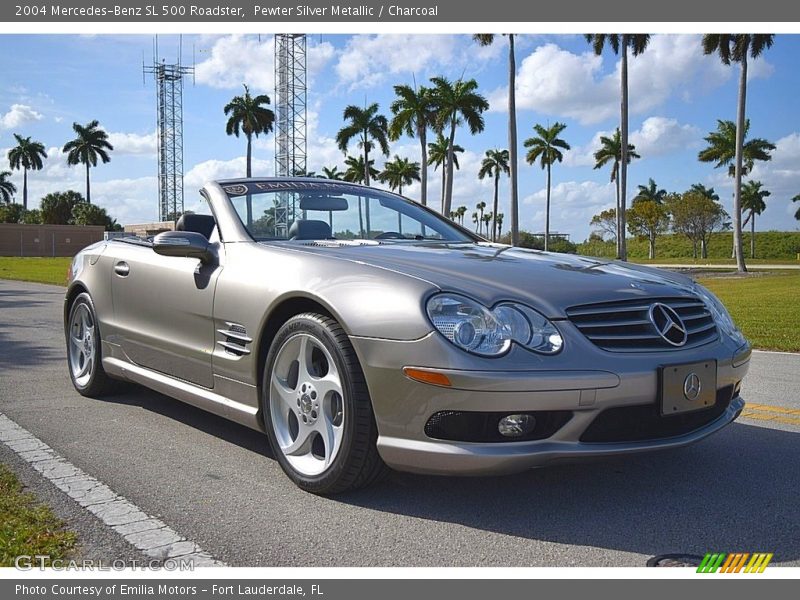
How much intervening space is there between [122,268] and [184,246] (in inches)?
43.5

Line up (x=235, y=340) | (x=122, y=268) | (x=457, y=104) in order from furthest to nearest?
(x=457, y=104), (x=122, y=268), (x=235, y=340)

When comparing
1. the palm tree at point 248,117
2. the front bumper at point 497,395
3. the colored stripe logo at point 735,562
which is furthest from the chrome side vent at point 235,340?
the palm tree at point 248,117

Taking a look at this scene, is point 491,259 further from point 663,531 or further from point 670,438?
point 663,531

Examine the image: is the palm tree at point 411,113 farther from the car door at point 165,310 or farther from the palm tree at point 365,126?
the car door at point 165,310

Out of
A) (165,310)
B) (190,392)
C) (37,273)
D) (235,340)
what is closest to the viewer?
(235,340)

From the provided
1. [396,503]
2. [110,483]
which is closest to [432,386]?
[396,503]

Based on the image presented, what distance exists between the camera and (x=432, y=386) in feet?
9.88

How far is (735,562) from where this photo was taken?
272 cm

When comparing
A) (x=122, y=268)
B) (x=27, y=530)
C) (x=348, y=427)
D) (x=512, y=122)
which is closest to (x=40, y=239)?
(x=512, y=122)

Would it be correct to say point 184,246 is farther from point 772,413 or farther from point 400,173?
point 400,173

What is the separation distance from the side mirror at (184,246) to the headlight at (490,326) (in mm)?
1516

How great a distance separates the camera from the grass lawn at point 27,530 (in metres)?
2.74

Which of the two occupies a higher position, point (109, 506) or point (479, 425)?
point (479, 425)

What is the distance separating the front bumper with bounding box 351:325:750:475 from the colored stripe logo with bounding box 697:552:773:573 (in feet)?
1.69
